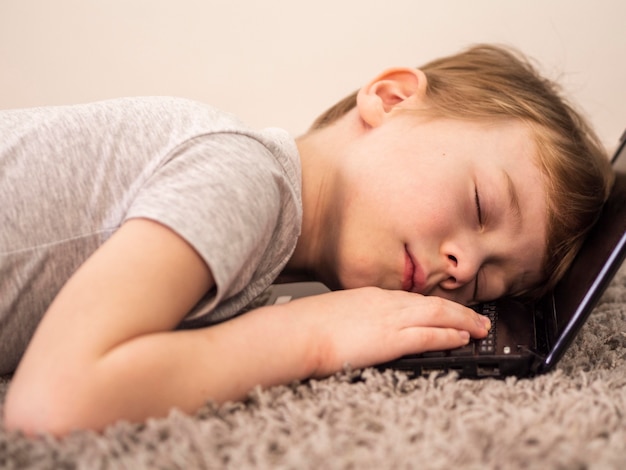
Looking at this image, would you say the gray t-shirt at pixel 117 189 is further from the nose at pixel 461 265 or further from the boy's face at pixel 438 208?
the nose at pixel 461 265

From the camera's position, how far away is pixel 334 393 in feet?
2.01

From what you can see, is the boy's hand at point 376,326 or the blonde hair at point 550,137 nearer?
the boy's hand at point 376,326

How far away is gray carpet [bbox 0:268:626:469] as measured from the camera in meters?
0.47

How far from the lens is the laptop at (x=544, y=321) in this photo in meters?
0.70

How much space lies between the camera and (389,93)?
101 cm

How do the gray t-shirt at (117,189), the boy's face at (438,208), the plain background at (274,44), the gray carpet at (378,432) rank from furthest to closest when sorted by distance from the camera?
the plain background at (274,44) < the boy's face at (438,208) < the gray t-shirt at (117,189) < the gray carpet at (378,432)

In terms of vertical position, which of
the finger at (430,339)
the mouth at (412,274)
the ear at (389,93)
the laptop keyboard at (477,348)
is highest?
the ear at (389,93)

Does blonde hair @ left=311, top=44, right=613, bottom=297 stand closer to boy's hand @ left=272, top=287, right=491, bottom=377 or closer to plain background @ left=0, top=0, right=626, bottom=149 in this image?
boy's hand @ left=272, top=287, right=491, bottom=377

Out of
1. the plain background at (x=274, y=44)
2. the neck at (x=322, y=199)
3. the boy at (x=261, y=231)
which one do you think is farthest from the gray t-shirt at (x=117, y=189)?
the plain background at (x=274, y=44)

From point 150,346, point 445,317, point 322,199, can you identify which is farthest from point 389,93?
point 150,346

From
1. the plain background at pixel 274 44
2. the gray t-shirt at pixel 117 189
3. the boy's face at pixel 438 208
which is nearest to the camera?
the gray t-shirt at pixel 117 189

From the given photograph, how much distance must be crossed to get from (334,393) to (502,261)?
41cm

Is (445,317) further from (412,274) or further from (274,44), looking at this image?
(274,44)

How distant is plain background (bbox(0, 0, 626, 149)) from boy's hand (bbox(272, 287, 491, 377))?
0.80m
